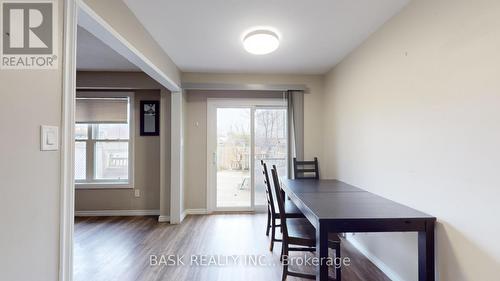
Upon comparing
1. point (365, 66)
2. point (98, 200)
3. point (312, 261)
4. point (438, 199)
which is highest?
point (365, 66)

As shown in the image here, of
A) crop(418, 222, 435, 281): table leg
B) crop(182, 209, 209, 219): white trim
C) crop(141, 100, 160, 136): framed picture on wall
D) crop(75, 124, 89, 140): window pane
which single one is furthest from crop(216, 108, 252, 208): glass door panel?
crop(418, 222, 435, 281): table leg

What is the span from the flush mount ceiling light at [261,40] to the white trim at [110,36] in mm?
1081

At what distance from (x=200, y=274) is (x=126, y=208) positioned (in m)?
2.49

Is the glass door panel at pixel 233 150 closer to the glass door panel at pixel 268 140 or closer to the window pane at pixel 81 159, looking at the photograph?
the glass door panel at pixel 268 140

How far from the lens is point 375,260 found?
2.50m

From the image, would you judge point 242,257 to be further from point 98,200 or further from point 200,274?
point 98,200

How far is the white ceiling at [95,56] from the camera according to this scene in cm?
271

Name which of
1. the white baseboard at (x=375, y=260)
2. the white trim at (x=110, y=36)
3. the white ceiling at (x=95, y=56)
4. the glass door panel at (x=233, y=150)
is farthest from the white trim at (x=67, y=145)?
the glass door panel at (x=233, y=150)

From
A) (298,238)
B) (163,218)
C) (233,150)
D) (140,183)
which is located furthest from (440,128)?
(140,183)

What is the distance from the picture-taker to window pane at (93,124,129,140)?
414 centimetres

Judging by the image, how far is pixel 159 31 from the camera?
2.52m

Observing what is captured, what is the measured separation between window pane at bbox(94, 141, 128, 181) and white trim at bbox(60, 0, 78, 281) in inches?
120

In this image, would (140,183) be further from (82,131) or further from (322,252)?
(322,252)

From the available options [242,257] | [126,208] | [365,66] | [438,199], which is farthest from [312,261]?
[126,208]
